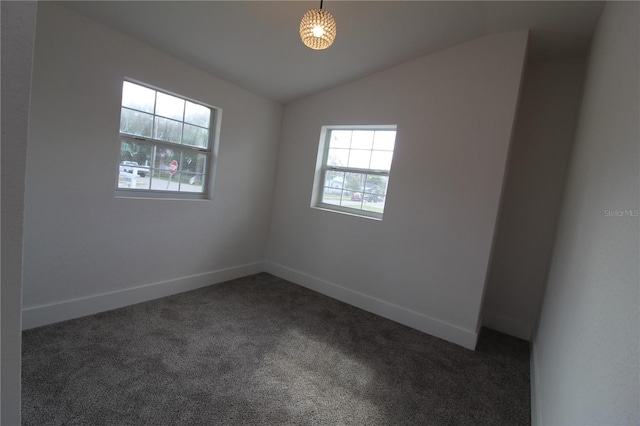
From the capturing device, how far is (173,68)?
2.75m

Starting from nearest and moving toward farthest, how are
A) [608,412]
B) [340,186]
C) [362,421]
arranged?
[608,412] → [362,421] → [340,186]

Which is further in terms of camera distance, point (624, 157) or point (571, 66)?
point (571, 66)

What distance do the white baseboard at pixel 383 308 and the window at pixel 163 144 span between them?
60.8 inches

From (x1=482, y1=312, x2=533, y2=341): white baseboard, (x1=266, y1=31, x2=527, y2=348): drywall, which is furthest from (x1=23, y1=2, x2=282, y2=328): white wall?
(x1=482, y1=312, x2=533, y2=341): white baseboard

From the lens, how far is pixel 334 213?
3.58 meters

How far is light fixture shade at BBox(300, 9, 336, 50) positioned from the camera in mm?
1765

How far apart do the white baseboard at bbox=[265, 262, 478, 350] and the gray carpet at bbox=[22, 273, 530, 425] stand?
0.12 metres

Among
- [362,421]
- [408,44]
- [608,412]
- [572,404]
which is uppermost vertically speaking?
[408,44]

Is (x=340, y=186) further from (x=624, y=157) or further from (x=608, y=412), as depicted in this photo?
(x=608, y=412)

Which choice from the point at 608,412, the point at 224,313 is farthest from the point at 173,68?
the point at 608,412

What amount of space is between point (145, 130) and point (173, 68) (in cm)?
63

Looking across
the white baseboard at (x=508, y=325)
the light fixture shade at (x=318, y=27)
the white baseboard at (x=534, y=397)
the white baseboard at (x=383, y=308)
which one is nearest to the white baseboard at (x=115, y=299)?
the white baseboard at (x=383, y=308)

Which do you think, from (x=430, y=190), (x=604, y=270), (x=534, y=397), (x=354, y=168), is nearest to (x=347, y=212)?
(x=354, y=168)

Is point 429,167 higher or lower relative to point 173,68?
lower
